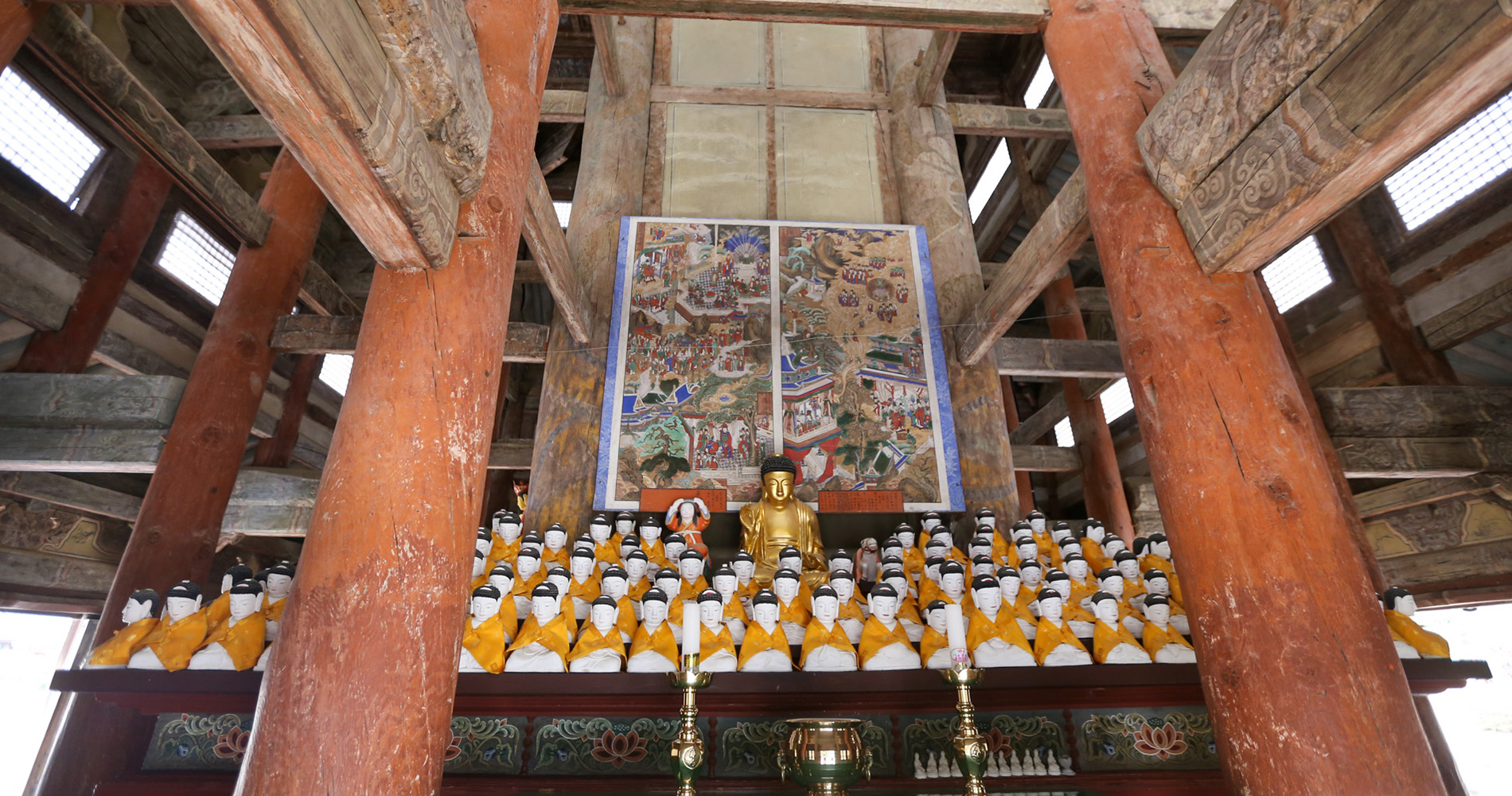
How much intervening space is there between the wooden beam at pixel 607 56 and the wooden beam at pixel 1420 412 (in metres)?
7.05

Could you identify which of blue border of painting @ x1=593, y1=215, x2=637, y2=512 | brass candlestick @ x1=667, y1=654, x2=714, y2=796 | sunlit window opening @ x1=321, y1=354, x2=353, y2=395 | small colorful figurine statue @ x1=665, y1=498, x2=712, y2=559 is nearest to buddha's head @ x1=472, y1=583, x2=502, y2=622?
brass candlestick @ x1=667, y1=654, x2=714, y2=796

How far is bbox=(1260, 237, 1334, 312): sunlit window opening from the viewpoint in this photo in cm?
746

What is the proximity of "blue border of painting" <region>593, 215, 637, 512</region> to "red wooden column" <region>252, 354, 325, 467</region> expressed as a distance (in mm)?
4671

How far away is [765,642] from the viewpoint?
3.12 m

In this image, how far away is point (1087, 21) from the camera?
390 cm

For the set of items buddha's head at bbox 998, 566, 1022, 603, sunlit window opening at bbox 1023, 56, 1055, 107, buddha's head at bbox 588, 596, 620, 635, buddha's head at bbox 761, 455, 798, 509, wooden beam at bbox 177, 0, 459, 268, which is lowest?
buddha's head at bbox 588, 596, 620, 635

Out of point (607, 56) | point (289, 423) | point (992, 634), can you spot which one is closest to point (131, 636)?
point (992, 634)

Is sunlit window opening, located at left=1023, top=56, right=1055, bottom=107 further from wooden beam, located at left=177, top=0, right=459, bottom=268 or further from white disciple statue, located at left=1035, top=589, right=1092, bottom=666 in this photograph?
wooden beam, located at left=177, top=0, right=459, bottom=268

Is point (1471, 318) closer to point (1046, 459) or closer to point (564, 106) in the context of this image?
point (1046, 459)

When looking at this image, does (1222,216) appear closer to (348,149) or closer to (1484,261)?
(348,149)

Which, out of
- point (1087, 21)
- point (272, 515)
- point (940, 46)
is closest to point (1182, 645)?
point (1087, 21)

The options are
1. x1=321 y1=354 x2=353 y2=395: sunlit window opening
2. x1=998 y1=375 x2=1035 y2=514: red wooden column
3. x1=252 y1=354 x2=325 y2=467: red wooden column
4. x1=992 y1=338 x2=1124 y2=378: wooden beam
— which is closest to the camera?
x1=992 y1=338 x2=1124 y2=378: wooden beam

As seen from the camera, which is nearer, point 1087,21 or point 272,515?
point 1087,21

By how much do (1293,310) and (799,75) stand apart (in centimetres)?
602
